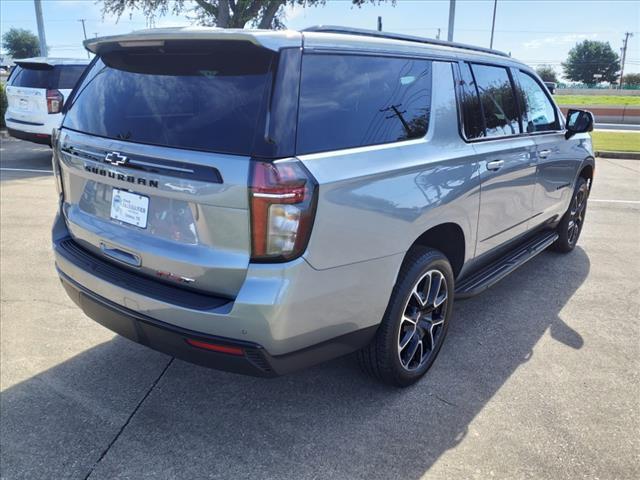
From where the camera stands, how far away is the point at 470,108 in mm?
3354

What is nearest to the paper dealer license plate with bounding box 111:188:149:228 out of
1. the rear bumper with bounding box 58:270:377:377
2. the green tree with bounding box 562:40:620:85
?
the rear bumper with bounding box 58:270:377:377

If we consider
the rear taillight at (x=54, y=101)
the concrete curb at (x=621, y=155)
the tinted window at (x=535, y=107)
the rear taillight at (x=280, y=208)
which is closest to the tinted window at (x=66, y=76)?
the rear taillight at (x=54, y=101)

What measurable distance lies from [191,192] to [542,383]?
230 centimetres

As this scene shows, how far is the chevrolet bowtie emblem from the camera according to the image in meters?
2.40

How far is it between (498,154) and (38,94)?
371 inches

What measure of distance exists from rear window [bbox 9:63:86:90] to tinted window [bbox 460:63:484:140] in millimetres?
8892

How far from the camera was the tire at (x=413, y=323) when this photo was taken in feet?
9.00

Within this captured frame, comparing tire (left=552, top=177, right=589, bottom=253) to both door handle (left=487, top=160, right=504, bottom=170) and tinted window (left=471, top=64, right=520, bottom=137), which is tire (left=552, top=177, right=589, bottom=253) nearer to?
tinted window (left=471, top=64, right=520, bottom=137)

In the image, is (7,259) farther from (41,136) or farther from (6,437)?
(41,136)

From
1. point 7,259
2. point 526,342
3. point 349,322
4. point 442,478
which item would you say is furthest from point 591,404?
point 7,259

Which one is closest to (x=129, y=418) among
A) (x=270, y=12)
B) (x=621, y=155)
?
(x=621, y=155)

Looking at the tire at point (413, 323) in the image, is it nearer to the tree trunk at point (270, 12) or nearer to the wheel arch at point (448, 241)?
the wheel arch at point (448, 241)

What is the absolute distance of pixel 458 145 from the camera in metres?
3.14

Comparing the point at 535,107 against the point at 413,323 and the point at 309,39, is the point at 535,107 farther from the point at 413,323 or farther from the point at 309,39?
the point at 309,39
